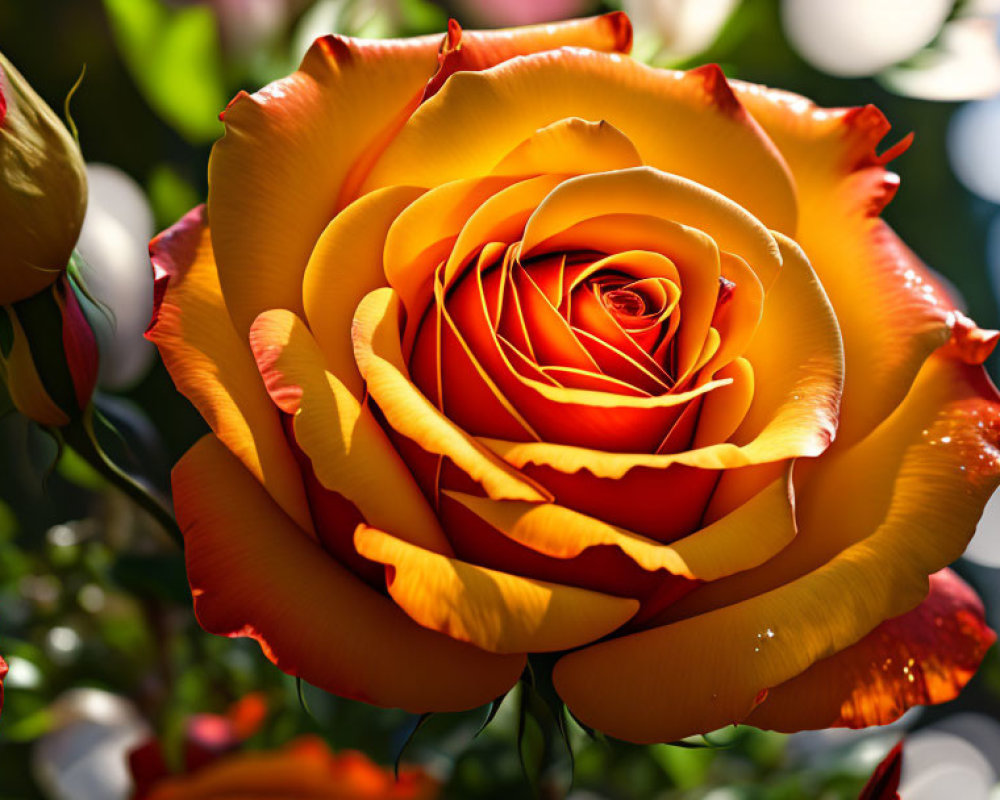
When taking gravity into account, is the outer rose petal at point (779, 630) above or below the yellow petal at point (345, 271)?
below

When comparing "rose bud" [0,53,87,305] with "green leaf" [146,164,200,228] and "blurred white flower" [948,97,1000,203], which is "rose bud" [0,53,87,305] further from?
"blurred white flower" [948,97,1000,203]

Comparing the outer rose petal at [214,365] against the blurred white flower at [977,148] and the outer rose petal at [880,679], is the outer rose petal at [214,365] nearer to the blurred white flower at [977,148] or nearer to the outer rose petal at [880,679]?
the outer rose petal at [880,679]

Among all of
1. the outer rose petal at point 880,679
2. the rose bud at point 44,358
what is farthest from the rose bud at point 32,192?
the outer rose petal at point 880,679

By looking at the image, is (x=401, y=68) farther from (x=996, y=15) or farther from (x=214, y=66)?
(x=996, y=15)

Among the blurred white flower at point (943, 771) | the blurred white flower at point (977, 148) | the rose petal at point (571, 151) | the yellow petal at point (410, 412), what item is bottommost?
the blurred white flower at point (943, 771)

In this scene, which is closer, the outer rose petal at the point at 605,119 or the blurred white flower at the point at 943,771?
the outer rose petal at the point at 605,119

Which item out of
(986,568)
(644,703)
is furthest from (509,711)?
(986,568)

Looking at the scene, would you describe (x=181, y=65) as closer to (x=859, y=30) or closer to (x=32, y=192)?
(x=32, y=192)
